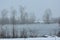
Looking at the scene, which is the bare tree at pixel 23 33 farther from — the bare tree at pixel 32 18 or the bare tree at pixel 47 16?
the bare tree at pixel 47 16

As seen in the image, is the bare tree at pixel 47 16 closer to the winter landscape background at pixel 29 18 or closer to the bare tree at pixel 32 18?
the winter landscape background at pixel 29 18

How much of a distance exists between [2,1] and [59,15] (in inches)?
53.9

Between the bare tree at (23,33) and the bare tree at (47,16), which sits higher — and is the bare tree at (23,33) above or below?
below

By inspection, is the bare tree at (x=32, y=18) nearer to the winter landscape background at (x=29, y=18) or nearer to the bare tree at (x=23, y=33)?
the winter landscape background at (x=29, y=18)

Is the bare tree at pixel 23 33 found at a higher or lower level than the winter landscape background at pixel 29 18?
lower

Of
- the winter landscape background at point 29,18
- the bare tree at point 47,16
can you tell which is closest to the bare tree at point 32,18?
the winter landscape background at point 29,18

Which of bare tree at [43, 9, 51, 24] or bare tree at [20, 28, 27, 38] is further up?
bare tree at [43, 9, 51, 24]

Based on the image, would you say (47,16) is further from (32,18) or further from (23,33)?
(23,33)

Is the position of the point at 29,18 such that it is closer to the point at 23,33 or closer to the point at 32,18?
the point at 32,18

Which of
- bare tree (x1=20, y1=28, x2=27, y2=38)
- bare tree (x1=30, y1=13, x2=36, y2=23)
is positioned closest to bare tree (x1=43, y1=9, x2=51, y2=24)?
bare tree (x1=30, y1=13, x2=36, y2=23)

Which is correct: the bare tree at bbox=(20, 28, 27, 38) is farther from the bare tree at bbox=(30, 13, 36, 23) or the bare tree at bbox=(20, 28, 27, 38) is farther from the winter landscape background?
the bare tree at bbox=(30, 13, 36, 23)

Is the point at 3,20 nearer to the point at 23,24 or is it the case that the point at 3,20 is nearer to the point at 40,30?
the point at 23,24

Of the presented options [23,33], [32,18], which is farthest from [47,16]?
[23,33]

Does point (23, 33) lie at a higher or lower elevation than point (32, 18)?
lower
